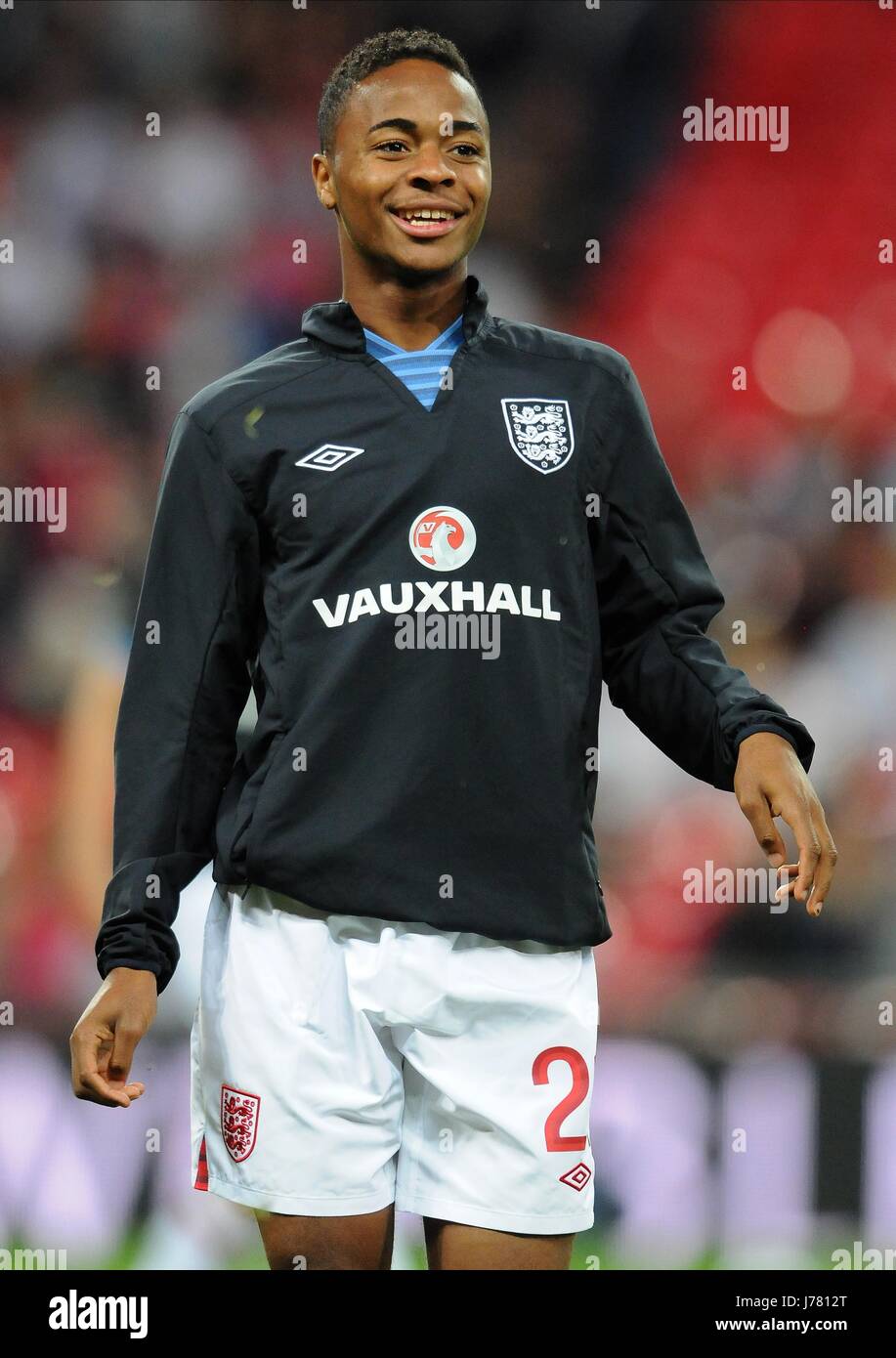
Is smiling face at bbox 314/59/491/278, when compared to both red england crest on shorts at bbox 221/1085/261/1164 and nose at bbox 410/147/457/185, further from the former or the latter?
red england crest on shorts at bbox 221/1085/261/1164

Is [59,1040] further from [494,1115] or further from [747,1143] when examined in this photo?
[494,1115]

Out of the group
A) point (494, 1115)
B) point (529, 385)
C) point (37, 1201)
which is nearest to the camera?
point (494, 1115)

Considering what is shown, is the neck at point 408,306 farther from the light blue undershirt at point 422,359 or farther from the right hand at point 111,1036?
the right hand at point 111,1036

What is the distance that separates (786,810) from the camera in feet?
3.92

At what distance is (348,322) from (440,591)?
0.28 metres

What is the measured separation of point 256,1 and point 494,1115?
182 cm

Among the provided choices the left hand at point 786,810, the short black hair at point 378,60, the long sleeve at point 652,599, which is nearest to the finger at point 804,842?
the left hand at point 786,810

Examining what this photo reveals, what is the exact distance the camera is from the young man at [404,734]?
4.16ft

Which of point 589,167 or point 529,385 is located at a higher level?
point 589,167

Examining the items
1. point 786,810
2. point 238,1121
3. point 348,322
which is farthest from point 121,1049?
point 348,322

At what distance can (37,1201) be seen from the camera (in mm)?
2318

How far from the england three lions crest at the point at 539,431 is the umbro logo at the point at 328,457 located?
0.13m

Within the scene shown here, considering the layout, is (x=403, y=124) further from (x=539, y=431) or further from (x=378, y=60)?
(x=539, y=431)

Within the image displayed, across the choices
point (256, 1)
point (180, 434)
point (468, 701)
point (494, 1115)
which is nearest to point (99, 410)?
point (256, 1)
